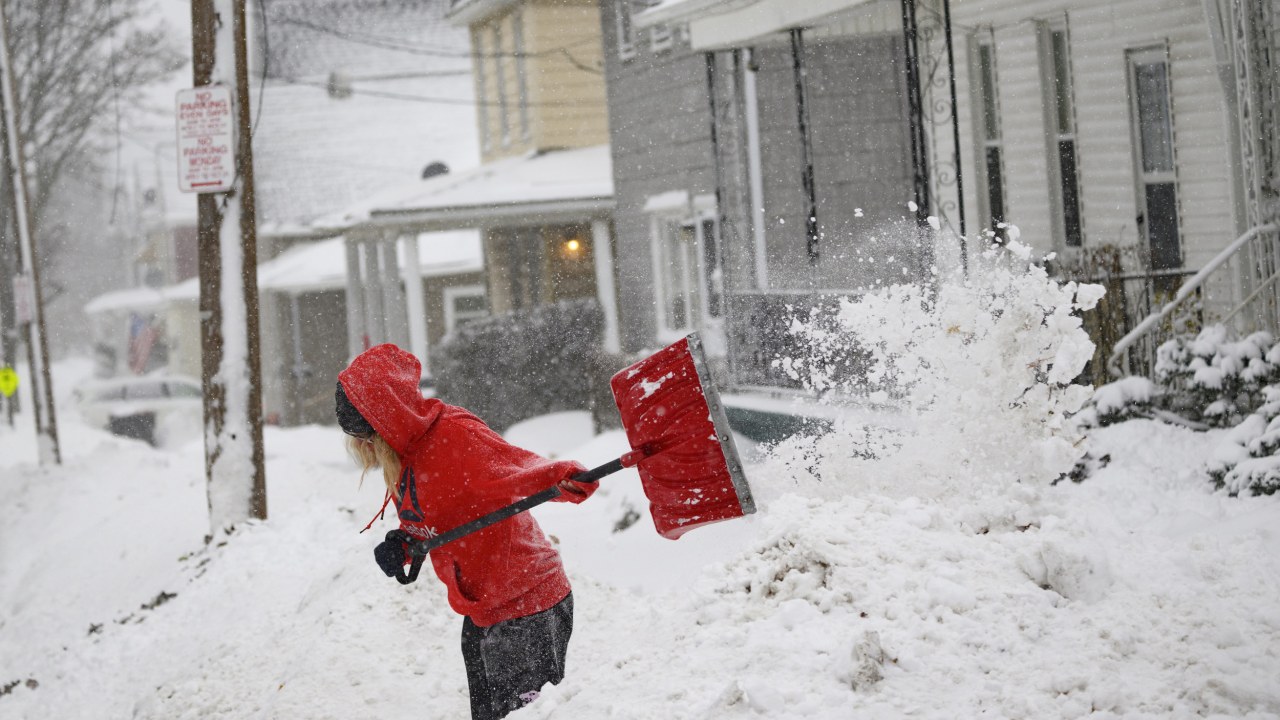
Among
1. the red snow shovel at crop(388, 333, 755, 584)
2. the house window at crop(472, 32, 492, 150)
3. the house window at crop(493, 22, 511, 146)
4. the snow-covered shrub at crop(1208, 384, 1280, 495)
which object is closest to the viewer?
the red snow shovel at crop(388, 333, 755, 584)

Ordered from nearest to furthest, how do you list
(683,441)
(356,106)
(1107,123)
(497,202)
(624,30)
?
(683,441) < (1107,123) < (624,30) < (497,202) < (356,106)

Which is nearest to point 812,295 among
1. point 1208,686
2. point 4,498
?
point 1208,686

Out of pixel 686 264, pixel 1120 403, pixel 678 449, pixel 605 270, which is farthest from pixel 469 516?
pixel 605 270

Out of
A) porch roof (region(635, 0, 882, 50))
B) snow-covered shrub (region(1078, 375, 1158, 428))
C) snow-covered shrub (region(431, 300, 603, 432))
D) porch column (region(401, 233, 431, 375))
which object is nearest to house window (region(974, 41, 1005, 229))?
porch roof (region(635, 0, 882, 50))

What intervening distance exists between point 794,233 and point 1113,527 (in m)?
8.71

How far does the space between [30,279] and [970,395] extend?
46.1 ft

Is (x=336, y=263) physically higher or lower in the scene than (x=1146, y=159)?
higher

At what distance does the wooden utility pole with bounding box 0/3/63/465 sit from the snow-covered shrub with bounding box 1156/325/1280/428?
13912 mm

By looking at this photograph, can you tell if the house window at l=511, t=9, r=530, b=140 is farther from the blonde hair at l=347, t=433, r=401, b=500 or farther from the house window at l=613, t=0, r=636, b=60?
the blonde hair at l=347, t=433, r=401, b=500

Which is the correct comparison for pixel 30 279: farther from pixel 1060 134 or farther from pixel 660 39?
pixel 1060 134

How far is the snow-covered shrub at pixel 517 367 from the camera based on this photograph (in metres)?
16.7

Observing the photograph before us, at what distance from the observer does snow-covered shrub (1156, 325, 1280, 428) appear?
6.95 meters

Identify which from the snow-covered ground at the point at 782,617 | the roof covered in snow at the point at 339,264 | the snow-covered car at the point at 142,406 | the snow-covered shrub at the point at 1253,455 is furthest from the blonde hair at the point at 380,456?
the roof covered in snow at the point at 339,264

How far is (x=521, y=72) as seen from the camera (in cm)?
2286
